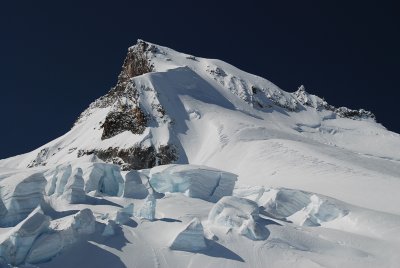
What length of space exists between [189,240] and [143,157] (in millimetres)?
34623

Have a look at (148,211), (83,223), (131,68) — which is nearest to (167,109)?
(131,68)

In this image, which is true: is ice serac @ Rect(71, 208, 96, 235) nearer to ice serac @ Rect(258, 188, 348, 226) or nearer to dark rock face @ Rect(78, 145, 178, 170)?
ice serac @ Rect(258, 188, 348, 226)

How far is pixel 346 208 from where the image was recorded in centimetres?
2367

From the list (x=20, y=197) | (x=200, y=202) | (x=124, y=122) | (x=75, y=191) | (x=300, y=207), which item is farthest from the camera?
(x=124, y=122)

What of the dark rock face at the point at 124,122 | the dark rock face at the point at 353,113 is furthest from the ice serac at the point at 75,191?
the dark rock face at the point at 353,113

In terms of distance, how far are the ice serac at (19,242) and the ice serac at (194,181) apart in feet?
33.2

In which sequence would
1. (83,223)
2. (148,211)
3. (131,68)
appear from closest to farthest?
1. (83,223)
2. (148,211)
3. (131,68)

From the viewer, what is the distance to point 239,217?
20.2m

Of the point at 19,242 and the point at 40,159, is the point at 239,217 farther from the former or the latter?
the point at 40,159

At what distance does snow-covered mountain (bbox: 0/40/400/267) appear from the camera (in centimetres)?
1747

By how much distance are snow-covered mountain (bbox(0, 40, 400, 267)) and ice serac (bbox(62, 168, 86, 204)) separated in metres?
0.04

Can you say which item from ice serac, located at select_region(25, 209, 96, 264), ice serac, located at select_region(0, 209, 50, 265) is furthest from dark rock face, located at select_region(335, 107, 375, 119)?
ice serac, located at select_region(0, 209, 50, 265)

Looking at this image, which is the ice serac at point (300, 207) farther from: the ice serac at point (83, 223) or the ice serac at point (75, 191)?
the ice serac at point (83, 223)

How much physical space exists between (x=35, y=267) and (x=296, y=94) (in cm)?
6976
